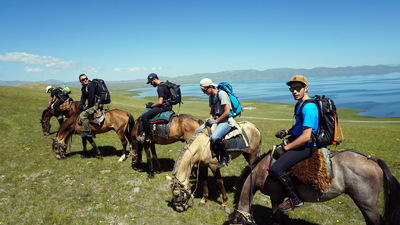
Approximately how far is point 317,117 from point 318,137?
48 centimetres

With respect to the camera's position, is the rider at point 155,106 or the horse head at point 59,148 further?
the horse head at point 59,148

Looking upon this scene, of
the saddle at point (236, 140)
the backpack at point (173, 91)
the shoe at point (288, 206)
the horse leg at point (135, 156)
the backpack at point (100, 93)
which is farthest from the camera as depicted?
the backpack at point (100, 93)

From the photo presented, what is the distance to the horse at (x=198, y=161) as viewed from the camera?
6461 mm

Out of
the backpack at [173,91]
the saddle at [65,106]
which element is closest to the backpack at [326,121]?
the backpack at [173,91]

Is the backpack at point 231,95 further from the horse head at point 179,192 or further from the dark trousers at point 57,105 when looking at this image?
the dark trousers at point 57,105

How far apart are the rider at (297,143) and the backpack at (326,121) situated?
11 centimetres

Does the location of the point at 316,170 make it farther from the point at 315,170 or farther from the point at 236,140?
the point at 236,140

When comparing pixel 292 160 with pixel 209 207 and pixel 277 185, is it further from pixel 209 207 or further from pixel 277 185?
pixel 209 207

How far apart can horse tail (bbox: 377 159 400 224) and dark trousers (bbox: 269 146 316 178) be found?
1.42 metres

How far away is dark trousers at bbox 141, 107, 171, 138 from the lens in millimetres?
9578

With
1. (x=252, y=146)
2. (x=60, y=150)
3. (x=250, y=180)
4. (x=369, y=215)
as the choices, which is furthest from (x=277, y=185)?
(x=60, y=150)

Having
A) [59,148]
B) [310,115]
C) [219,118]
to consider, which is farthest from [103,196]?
[310,115]

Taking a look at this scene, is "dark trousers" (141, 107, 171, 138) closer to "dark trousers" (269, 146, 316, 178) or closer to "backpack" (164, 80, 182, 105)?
"backpack" (164, 80, 182, 105)

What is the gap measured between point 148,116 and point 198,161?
3.60 metres
